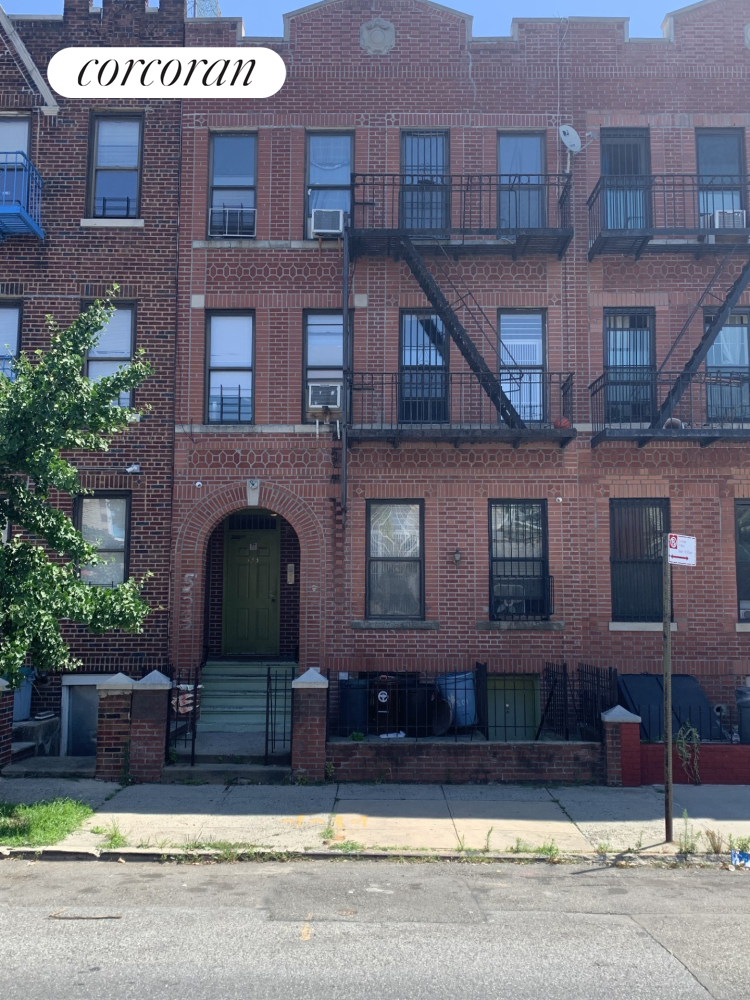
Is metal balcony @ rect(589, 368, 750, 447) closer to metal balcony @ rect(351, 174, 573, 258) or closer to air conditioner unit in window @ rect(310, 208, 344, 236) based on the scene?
metal balcony @ rect(351, 174, 573, 258)

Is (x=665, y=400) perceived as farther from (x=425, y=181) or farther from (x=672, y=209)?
(x=425, y=181)

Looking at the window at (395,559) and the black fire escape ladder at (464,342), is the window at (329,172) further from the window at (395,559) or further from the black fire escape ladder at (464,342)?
the window at (395,559)

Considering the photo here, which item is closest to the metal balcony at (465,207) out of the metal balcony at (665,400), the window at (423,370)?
the window at (423,370)

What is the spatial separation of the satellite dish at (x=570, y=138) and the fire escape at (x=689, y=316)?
68cm

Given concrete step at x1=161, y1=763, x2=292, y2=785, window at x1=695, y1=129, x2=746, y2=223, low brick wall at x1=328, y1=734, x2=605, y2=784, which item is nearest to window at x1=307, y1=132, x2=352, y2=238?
window at x1=695, y1=129, x2=746, y2=223

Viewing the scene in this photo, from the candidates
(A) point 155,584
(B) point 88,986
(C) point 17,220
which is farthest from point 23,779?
(C) point 17,220

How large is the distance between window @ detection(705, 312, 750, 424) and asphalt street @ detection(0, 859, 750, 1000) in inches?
326

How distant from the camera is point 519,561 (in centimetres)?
1420

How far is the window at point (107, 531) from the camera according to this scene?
A: 14.2 metres

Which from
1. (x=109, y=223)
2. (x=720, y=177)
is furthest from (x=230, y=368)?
(x=720, y=177)

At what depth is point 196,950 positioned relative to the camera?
613 cm

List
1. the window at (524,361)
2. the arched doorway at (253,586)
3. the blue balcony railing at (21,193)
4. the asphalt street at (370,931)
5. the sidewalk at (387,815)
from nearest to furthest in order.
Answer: the asphalt street at (370,931) → the sidewalk at (387,815) → the blue balcony railing at (21,193) → the window at (524,361) → the arched doorway at (253,586)

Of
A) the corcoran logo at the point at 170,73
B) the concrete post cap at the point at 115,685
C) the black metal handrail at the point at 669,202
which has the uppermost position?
the corcoran logo at the point at 170,73

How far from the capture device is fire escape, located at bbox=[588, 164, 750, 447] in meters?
14.0
